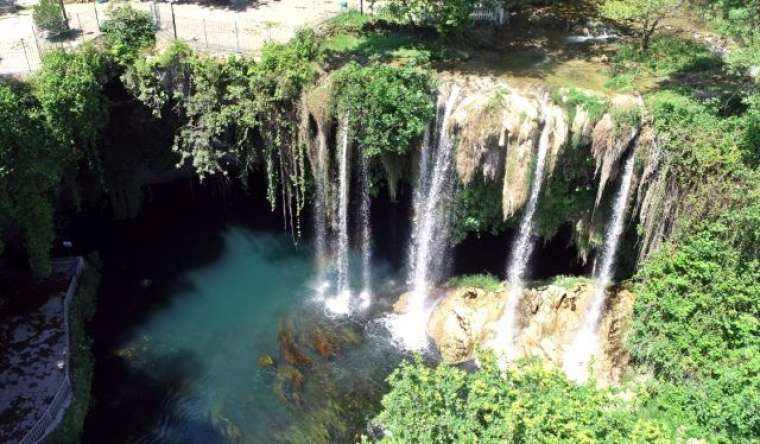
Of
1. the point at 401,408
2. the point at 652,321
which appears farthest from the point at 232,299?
the point at 652,321

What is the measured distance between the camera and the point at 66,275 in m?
28.9

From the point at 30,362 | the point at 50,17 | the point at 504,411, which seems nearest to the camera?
the point at 504,411

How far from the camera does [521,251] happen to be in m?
27.9

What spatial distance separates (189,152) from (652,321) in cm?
2157

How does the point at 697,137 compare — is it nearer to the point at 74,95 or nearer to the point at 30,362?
the point at 74,95

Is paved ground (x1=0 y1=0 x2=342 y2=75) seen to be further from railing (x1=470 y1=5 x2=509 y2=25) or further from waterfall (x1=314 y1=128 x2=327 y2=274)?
railing (x1=470 y1=5 x2=509 y2=25)

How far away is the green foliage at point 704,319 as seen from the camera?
64.3 feet

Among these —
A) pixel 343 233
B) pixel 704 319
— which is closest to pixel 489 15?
pixel 343 233

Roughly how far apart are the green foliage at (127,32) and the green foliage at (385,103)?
33.5ft

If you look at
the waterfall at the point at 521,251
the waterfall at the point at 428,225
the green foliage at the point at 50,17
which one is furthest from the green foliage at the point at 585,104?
the green foliage at the point at 50,17

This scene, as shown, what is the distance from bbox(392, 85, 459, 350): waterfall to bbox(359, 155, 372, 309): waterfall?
1.96 metres

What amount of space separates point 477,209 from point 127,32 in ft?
59.5

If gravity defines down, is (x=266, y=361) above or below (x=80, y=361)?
below

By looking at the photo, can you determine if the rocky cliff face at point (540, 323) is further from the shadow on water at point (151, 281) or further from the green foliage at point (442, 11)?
the green foliage at point (442, 11)
